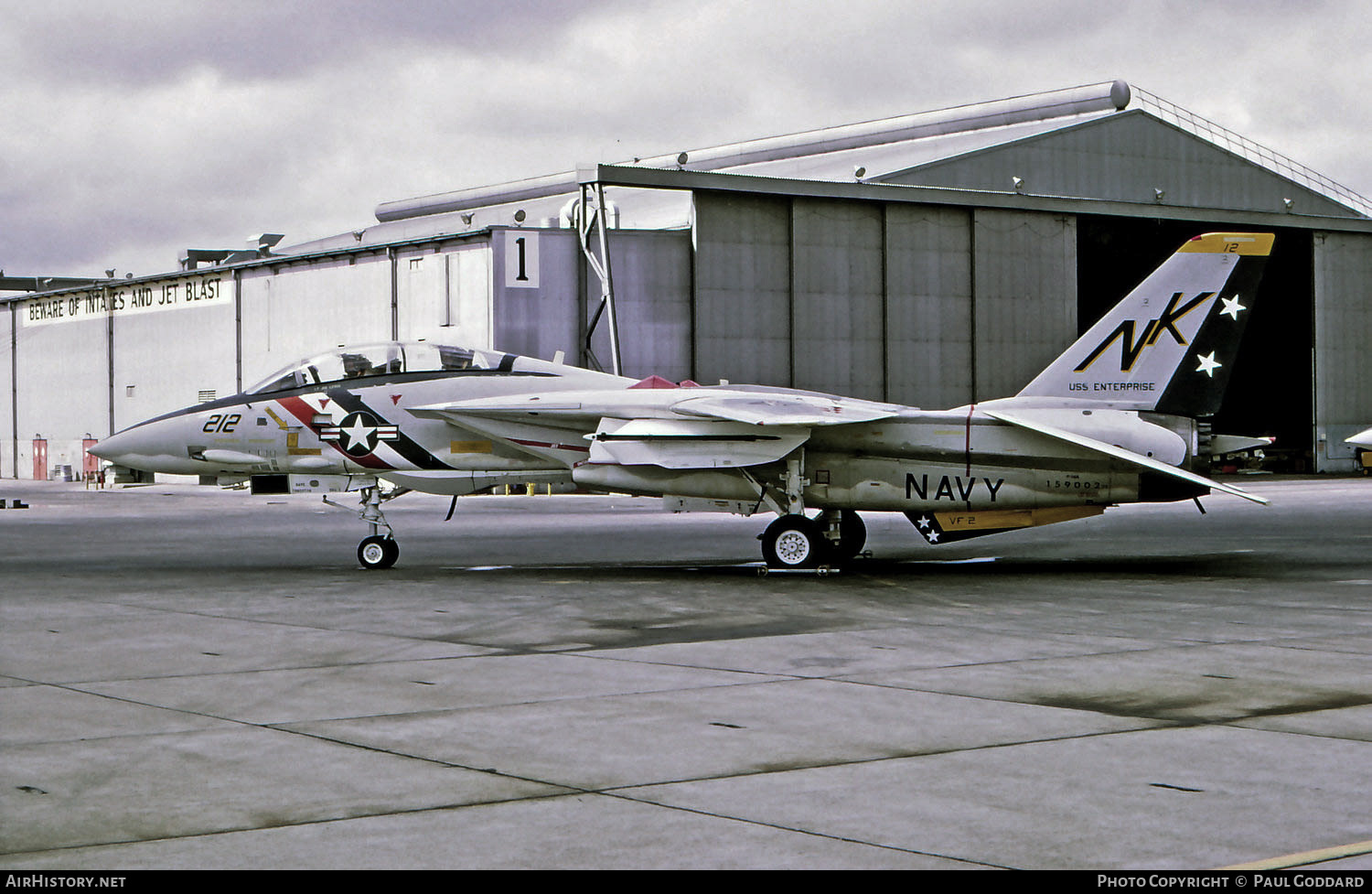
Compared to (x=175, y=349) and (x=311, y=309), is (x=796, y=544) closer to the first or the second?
(x=311, y=309)

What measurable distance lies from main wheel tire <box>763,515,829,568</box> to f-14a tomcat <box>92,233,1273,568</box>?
2cm

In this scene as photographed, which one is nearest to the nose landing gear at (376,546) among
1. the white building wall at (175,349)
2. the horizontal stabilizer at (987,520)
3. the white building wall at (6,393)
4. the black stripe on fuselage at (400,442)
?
the black stripe on fuselage at (400,442)

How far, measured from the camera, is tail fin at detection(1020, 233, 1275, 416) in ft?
55.0

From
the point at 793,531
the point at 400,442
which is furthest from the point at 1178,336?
the point at 400,442

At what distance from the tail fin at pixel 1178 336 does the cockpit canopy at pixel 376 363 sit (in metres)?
7.53

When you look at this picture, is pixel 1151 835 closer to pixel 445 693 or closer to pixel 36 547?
pixel 445 693

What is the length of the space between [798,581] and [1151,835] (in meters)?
10.6

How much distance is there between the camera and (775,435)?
16.2m

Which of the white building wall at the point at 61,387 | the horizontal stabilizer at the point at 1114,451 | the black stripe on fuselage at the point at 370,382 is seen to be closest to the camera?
the horizontal stabilizer at the point at 1114,451

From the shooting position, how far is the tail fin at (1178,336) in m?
16.8

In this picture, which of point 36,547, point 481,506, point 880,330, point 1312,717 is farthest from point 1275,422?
point 1312,717

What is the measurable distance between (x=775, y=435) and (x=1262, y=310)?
41.6 metres

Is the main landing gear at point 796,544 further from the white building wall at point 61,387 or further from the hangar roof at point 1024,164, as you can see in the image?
the white building wall at point 61,387

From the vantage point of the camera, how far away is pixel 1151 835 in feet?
16.0
